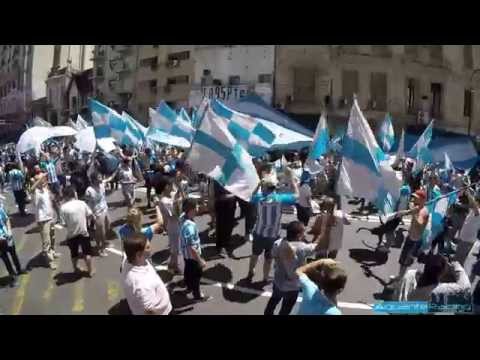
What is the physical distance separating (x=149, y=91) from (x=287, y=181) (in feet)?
86.1

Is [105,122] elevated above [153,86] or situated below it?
below

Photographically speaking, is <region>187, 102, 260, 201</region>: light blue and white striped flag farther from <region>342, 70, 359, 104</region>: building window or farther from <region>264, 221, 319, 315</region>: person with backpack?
<region>342, 70, 359, 104</region>: building window

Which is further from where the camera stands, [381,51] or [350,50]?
[381,51]

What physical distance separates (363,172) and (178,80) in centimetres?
2663

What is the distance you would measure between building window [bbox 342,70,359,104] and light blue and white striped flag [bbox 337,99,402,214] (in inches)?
851

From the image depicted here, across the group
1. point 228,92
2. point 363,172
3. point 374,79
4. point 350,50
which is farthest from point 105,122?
point 374,79

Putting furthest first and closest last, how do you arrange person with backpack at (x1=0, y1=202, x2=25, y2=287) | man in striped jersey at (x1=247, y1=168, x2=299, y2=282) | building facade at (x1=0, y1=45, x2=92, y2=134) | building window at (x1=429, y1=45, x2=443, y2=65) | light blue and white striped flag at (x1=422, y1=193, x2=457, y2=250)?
building window at (x1=429, y1=45, x2=443, y2=65), building facade at (x1=0, y1=45, x2=92, y2=134), light blue and white striped flag at (x1=422, y1=193, x2=457, y2=250), man in striped jersey at (x1=247, y1=168, x2=299, y2=282), person with backpack at (x1=0, y1=202, x2=25, y2=287)

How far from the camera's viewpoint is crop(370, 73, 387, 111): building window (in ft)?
89.8

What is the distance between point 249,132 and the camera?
7.67 m

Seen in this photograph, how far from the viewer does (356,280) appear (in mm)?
7176

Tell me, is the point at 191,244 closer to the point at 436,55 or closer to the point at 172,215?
the point at 172,215

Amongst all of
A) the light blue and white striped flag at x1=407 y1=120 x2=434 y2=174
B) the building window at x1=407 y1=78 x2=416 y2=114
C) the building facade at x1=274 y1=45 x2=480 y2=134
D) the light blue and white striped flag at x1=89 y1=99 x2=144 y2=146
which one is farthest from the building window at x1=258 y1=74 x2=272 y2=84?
the light blue and white striped flag at x1=89 y1=99 x2=144 y2=146
